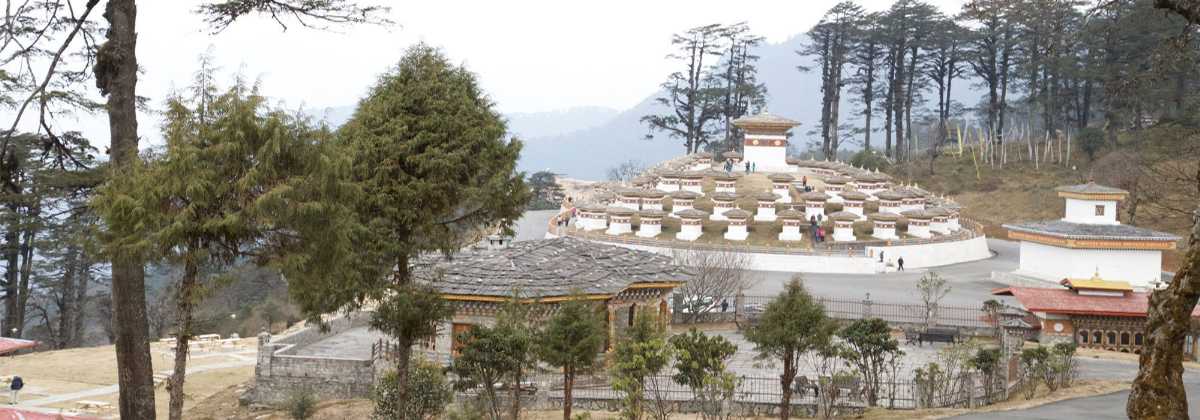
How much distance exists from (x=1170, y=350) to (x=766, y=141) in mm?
52005

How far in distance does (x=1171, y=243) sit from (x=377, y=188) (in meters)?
28.8

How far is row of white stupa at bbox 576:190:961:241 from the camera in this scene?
142 ft

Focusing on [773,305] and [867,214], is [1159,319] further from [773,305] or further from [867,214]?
[867,214]

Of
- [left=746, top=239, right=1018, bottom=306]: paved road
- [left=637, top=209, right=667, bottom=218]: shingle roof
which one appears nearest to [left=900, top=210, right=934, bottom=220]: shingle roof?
[left=746, top=239, right=1018, bottom=306]: paved road

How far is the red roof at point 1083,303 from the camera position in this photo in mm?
24753

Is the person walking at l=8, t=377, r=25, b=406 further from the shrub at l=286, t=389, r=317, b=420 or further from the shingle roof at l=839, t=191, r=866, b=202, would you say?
the shingle roof at l=839, t=191, r=866, b=202

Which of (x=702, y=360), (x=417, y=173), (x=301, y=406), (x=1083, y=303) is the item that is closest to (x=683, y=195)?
(x=1083, y=303)

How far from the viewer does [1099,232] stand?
34.3 metres

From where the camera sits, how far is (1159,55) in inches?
424

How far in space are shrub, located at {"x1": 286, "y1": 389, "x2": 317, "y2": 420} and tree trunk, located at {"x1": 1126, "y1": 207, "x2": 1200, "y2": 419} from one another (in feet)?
48.3

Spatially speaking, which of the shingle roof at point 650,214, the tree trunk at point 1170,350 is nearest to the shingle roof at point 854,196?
the shingle roof at point 650,214

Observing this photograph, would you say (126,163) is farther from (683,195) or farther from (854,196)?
(854,196)

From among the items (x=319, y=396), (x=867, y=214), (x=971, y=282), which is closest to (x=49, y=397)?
(x=319, y=396)

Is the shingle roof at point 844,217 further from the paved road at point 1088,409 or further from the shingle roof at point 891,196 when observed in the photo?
the paved road at point 1088,409
